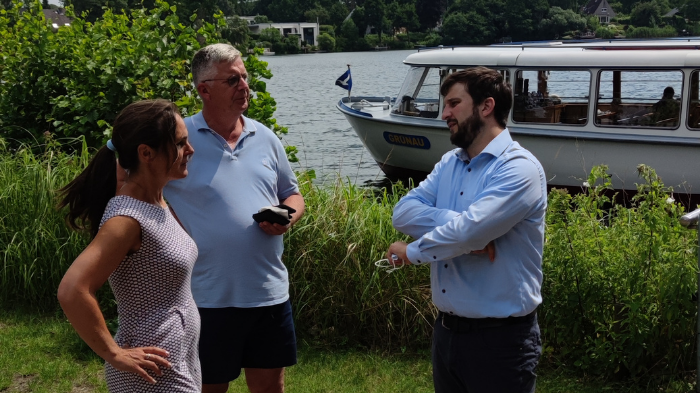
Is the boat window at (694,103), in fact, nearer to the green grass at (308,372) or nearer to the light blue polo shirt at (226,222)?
the green grass at (308,372)

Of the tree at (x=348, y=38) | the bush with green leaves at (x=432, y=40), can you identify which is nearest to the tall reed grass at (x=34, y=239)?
the bush with green leaves at (x=432, y=40)

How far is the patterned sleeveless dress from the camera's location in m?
2.54

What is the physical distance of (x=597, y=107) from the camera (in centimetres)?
1198

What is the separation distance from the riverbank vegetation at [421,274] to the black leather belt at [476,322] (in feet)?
5.66

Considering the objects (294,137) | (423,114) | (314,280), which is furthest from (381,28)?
(314,280)

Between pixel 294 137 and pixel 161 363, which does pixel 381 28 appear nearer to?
pixel 294 137

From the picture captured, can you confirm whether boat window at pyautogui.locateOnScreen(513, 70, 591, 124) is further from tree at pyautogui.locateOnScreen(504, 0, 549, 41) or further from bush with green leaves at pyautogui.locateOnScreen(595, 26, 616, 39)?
Result: bush with green leaves at pyautogui.locateOnScreen(595, 26, 616, 39)

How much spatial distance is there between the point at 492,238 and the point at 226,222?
116 centimetres

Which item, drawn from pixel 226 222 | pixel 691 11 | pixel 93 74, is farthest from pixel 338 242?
pixel 691 11

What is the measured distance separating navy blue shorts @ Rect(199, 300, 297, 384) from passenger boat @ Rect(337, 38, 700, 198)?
8.06 meters

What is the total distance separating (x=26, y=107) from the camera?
8188mm

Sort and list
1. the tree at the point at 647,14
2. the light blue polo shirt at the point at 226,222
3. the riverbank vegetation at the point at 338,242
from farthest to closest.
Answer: the tree at the point at 647,14, the riverbank vegetation at the point at 338,242, the light blue polo shirt at the point at 226,222

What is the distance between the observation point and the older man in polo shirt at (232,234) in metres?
3.32

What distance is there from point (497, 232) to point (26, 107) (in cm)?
676
